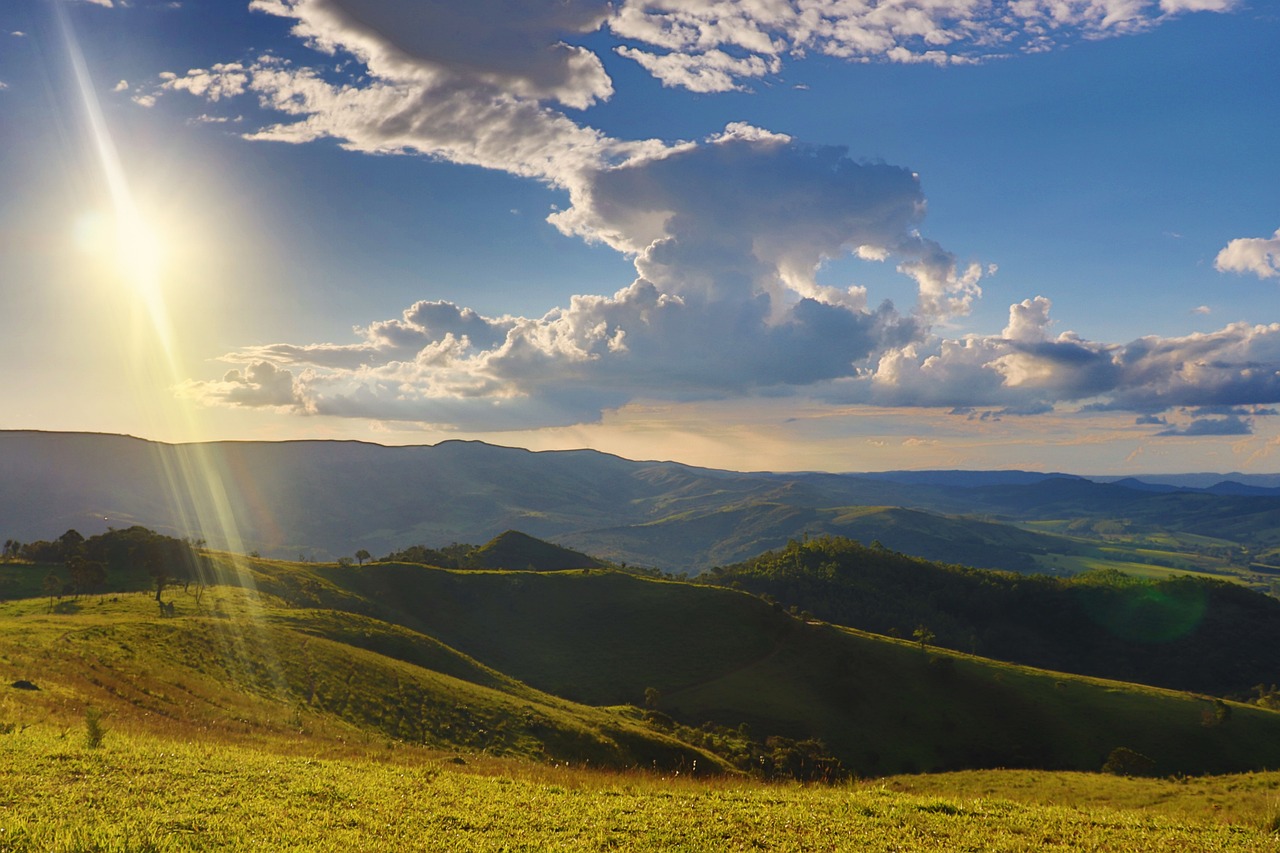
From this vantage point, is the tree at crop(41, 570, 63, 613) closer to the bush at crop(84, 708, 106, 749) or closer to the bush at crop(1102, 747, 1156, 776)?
the bush at crop(84, 708, 106, 749)

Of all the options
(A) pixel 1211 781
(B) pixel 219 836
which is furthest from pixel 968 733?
(B) pixel 219 836

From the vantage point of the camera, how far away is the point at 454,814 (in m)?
18.1

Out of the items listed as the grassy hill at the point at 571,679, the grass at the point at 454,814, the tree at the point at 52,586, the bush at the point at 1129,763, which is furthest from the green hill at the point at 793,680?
the grass at the point at 454,814

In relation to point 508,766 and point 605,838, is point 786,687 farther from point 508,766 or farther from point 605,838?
point 605,838

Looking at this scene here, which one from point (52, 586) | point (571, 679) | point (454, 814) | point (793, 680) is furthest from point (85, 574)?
point (793, 680)

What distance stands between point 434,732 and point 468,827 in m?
38.3

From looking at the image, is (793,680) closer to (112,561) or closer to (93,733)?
(93,733)

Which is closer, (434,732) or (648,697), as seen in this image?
(434,732)

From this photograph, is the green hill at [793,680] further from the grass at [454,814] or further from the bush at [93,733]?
the bush at [93,733]

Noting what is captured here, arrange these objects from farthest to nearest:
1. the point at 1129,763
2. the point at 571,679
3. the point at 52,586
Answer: the point at 571,679 < the point at 52,586 < the point at 1129,763

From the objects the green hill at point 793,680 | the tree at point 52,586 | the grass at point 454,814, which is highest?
the grass at point 454,814

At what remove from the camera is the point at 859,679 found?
11988 cm

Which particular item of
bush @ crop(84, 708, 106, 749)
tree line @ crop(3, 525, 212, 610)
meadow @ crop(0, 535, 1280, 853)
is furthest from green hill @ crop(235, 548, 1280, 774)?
bush @ crop(84, 708, 106, 749)

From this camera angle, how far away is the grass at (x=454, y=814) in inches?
610
